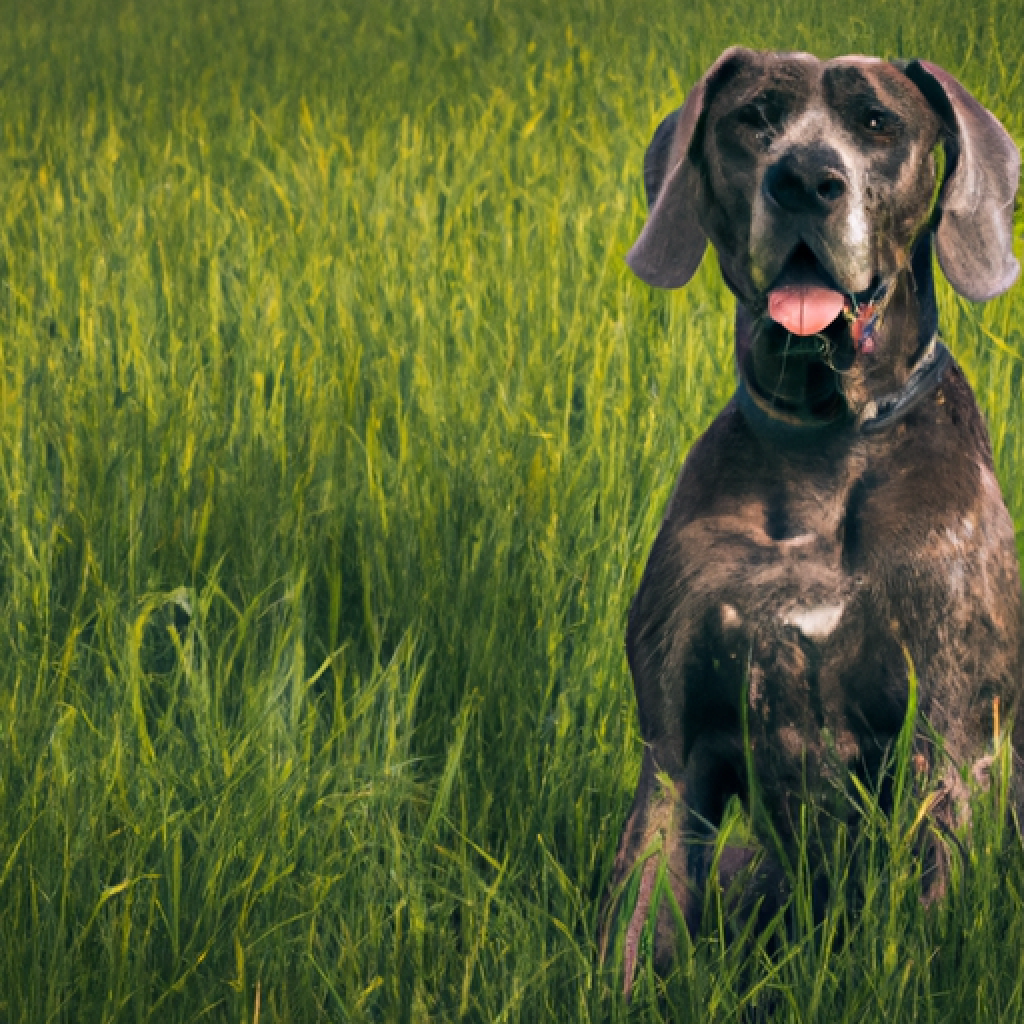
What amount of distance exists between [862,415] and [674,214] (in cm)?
35

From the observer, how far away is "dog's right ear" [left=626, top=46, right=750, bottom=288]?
188 cm

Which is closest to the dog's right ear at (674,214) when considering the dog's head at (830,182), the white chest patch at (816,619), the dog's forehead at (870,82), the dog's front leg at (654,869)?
the dog's head at (830,182)

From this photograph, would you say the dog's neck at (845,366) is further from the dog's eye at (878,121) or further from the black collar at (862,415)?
the dog's eye at (878,121)

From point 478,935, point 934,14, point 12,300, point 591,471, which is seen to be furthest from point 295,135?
point 478,935

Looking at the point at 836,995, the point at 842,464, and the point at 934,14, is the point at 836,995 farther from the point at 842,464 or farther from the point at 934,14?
the point at 934,14

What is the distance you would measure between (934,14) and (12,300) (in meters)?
3.82

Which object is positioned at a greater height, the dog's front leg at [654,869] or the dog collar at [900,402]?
the dog collar at [900,402]

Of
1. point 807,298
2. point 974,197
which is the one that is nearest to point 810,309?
point 807,298

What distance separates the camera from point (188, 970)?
173 centimetres

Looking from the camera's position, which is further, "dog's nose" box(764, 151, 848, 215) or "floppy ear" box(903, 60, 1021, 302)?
"floppy ear" box(903, 60, 1021, 302)

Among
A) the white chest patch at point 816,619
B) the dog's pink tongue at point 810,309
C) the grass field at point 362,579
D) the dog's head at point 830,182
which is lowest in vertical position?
the grass field at point 362,579

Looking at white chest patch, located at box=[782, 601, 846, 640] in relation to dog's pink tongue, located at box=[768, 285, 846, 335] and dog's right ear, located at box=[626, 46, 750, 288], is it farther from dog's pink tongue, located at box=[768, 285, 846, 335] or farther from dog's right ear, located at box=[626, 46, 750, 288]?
dog's right ear, located at box=[626, 46, 750, 288]

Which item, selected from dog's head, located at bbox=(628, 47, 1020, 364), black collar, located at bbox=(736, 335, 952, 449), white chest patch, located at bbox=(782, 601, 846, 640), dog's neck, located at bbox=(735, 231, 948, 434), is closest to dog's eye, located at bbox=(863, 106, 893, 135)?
Answer: dog's head, located at bbox=(628, 47, 1020, 364)

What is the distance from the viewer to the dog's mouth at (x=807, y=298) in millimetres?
1742
